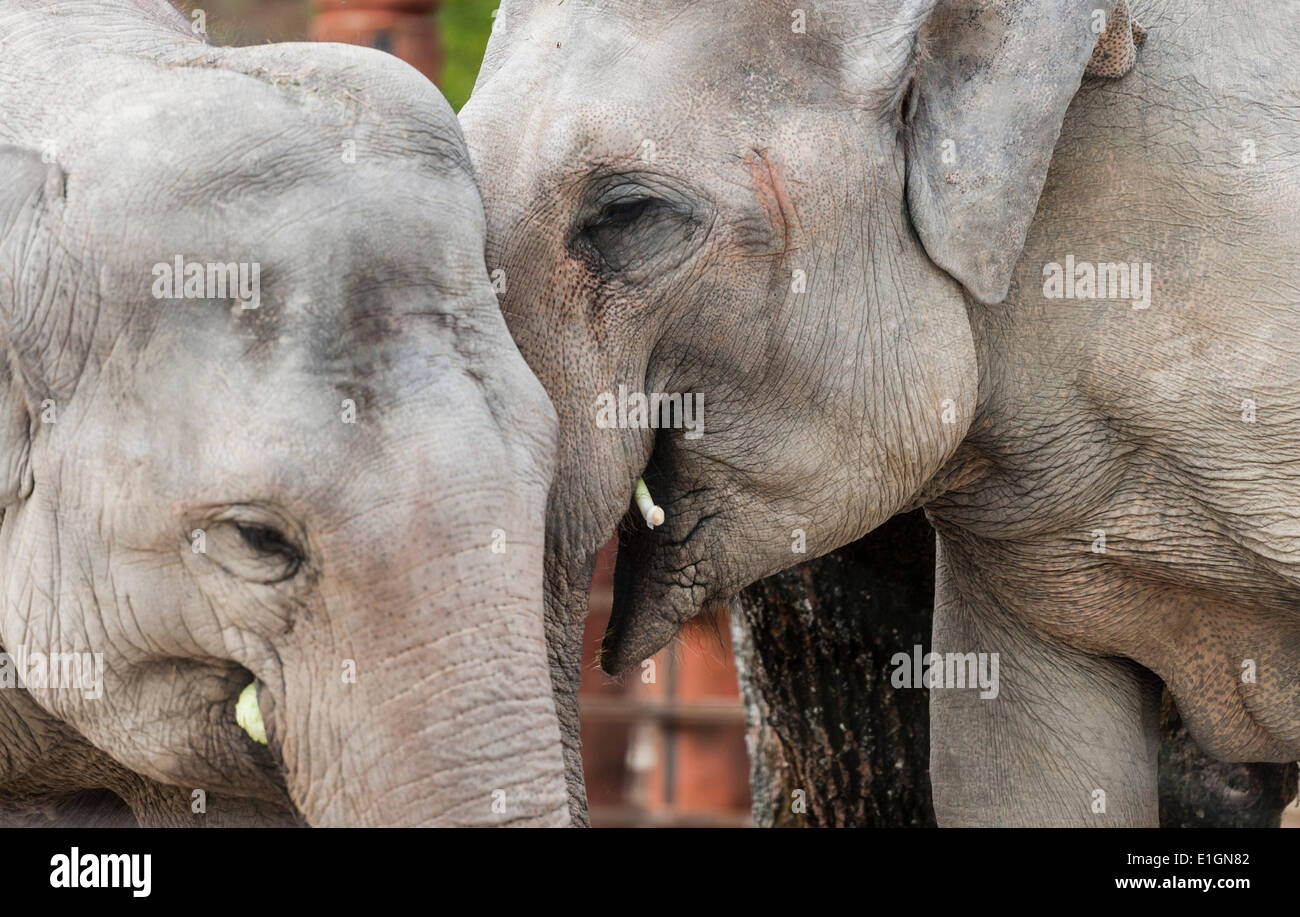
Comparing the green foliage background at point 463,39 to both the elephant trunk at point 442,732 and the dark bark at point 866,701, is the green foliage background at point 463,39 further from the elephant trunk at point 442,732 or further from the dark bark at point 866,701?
the elephant trunk at point 442,732

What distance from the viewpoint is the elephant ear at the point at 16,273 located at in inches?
82.9

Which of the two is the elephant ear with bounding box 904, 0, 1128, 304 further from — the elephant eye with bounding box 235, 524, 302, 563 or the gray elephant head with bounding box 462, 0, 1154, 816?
the elephant eye with bounding box 235, 524, 302, 563

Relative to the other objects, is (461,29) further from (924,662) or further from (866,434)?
(866,434)

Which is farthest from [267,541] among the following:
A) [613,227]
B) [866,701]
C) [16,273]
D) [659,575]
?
[866,701]

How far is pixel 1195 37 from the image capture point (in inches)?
114

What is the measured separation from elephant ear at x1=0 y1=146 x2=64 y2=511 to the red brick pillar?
13.1 ft

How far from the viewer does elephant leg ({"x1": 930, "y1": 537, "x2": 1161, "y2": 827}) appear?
3.35m

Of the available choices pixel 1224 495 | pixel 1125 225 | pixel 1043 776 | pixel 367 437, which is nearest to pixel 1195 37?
pixel 1125 225

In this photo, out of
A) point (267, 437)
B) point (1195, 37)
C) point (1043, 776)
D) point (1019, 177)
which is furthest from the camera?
point (1043, 776)

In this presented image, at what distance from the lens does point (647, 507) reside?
2744 millimetres

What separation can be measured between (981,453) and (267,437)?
1.42 metres

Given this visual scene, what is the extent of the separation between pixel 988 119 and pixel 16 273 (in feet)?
4.40

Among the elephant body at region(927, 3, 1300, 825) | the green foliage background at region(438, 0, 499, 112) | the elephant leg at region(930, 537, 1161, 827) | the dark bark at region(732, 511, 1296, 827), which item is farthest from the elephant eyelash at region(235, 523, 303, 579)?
the green foliage background at region(438, 0, 499, 112)

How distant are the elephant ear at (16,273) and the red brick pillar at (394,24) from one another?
4.00 m
